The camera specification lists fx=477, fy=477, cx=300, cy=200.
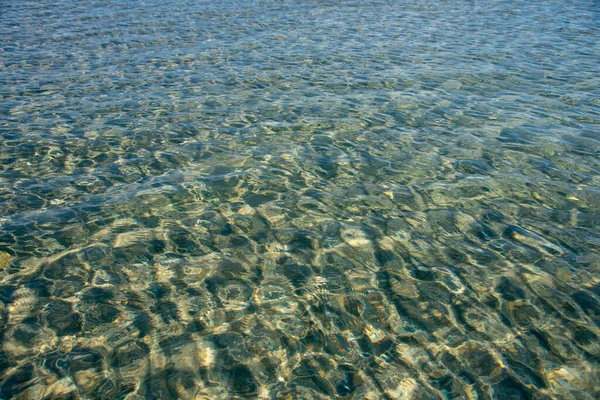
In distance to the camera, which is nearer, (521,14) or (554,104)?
(554,104)

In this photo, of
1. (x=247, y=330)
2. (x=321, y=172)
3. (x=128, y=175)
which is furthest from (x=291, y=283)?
(x=128, y=175)

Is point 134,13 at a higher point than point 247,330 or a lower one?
lower

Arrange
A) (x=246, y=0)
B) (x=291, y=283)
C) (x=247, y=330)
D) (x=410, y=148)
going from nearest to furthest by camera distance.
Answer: (x=247, y=330)
(x=291, y=283)
(x=410, y=148)
(x=246, y=0)

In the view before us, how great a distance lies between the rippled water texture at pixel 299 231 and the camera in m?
4.71

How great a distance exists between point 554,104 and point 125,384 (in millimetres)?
11591

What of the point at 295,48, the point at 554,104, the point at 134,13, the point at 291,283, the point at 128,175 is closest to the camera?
the point at 291,283

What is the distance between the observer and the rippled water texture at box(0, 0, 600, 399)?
15.5 ft

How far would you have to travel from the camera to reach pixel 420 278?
5.95 m

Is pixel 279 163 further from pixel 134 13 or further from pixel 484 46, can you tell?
pixel 134 13

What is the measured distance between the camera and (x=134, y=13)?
23.2m

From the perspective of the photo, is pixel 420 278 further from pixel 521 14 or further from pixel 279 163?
pixel 521 14

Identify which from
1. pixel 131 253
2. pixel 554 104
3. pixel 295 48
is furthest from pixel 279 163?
pixel 295 48

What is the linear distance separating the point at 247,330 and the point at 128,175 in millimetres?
4443

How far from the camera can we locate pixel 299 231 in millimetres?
6875
